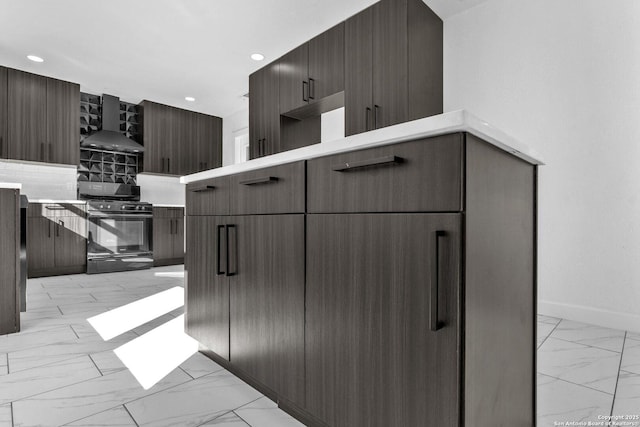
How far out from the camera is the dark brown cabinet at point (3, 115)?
13.5ft

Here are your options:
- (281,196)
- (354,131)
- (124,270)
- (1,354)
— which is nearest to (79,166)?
(124,270)

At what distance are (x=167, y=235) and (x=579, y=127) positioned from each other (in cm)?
508

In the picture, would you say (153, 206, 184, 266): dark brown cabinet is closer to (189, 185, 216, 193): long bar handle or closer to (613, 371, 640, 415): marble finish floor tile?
(189, 185, 216, 193): long bar handle

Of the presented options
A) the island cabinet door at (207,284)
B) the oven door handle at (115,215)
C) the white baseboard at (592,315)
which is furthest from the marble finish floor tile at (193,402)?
the oven door handle at (115,215)

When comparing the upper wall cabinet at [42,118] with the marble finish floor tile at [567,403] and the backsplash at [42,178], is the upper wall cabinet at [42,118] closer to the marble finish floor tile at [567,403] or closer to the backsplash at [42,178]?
the backsplash at [42,178]

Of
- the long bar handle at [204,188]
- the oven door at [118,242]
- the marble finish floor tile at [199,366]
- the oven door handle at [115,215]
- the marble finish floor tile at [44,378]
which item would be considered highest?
the long bar handle at [204,188]

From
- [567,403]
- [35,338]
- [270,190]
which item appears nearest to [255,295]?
[270,190]

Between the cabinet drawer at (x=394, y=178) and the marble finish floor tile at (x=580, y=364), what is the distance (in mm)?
1336

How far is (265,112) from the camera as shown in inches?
145

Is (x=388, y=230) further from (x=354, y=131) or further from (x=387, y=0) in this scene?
(x=387, y=0)

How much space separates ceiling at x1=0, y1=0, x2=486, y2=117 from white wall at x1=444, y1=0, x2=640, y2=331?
0.64 metres

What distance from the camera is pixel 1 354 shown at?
5.94 ft

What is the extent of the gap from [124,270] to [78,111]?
7.34ft

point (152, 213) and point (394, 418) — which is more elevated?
point (152, 213)
